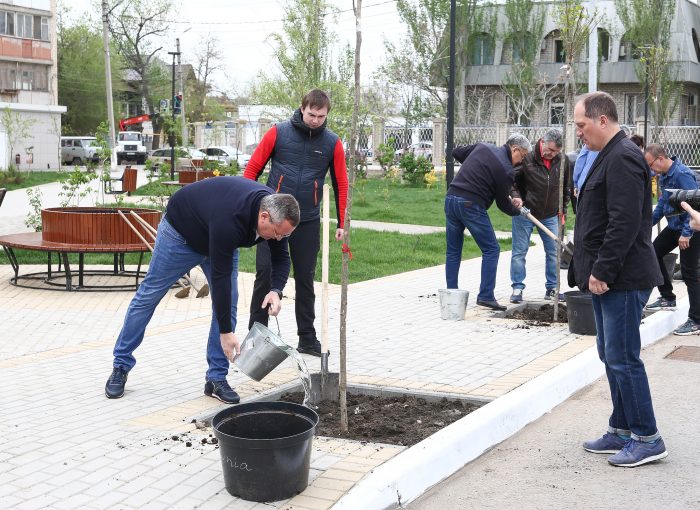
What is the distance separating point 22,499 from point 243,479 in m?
0.99

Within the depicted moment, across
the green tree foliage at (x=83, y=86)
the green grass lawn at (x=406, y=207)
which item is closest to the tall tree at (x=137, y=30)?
the green tree foliage at (x=83, y=86)

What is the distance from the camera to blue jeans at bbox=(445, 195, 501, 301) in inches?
369

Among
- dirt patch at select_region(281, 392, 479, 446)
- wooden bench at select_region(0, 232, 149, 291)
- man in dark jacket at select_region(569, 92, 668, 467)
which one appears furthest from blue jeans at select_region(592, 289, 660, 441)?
wooden bench at select_region(0, 232, 149, 291)

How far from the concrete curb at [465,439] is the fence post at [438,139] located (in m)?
39.1

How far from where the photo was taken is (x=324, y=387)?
233 inches

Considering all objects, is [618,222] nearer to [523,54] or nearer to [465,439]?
[465,439]

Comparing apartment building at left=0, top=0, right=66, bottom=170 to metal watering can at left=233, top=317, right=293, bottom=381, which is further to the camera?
apartment building at left=0, top=0, right=66, bottom=170

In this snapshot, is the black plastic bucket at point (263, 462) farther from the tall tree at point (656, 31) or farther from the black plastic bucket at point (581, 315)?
the tall tree at point (656, 31)

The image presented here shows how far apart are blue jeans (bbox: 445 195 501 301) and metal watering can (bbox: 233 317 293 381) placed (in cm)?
455

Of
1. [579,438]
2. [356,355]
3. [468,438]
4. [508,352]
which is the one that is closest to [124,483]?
[468,438]

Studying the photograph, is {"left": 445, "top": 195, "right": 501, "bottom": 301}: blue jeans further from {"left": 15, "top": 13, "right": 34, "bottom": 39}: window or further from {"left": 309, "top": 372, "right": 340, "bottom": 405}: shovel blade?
{"left": 15, "top": 13, "right": 34, "bottom": 39}: window

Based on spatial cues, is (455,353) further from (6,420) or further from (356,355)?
(6,420)

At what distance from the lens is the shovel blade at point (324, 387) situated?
19.3 feet

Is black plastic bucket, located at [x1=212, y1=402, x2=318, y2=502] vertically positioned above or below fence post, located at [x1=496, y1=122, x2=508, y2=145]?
below
